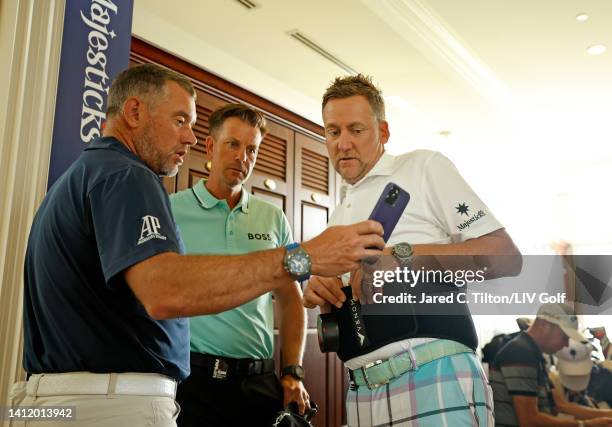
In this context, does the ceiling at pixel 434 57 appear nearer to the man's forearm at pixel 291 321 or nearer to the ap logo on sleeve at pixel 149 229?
the man's forearm at pixel 291 321

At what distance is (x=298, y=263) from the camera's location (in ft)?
3.18

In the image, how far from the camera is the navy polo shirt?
3.08 ft

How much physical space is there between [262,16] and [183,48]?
18.4 inches

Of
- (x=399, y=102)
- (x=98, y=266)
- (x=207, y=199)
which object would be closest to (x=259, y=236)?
(x=207, y=199)

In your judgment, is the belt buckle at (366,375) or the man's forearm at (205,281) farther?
the belt buckle at (366,375)

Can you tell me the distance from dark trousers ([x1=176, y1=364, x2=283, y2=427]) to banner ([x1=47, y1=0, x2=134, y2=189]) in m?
0.73

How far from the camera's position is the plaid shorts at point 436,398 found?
1.04m

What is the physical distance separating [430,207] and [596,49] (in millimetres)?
3264

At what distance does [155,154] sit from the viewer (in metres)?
1.21

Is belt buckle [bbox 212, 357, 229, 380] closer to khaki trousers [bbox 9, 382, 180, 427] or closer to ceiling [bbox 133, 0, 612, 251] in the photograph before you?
khaki trousers [bbox 9, 382, 180, 427]

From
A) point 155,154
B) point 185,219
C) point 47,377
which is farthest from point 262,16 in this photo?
point 47,377

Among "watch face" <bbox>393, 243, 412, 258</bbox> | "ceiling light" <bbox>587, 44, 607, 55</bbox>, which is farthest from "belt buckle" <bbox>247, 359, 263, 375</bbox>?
"ceiling light" <bbox>587, 44, 607, 55</bbox>

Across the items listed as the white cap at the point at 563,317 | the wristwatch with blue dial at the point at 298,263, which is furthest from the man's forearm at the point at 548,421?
the wristwatch with blue dial at the point at 298,263

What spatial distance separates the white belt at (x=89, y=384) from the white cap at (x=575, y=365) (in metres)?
1.80
